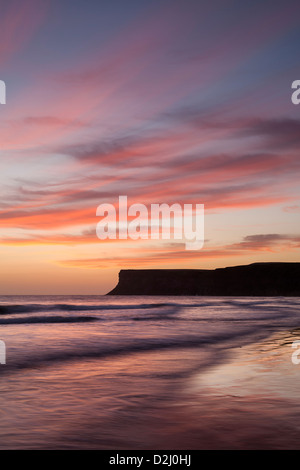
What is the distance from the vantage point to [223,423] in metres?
5.52

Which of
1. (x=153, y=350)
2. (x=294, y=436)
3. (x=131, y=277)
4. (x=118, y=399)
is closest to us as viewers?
(x=294, y=436)

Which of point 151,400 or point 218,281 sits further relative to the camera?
point 218,281

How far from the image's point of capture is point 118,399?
6.88 metres

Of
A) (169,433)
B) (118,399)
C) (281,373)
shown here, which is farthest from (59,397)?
(281,373)

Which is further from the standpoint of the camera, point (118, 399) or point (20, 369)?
point (20, 369)

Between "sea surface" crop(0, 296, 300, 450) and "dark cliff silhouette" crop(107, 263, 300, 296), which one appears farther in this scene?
"dark cliff silhouette" crop(107, 263, 300, 296)

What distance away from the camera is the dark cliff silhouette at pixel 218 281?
478 ft

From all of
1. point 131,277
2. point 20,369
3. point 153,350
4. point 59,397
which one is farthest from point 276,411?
point 131,277

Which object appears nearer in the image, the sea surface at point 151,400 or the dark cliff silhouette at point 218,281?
the sea surface at point 151,400

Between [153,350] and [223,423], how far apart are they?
7923 millimetres

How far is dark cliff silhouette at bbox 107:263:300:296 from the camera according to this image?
145750 millimetres

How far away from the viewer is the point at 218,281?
158 metres
